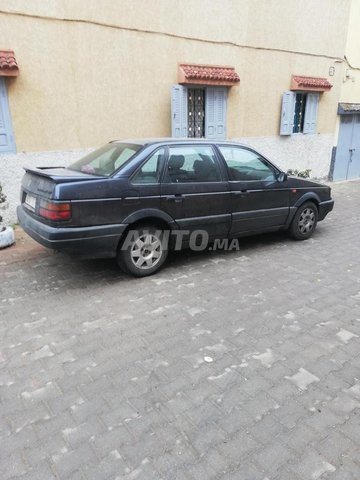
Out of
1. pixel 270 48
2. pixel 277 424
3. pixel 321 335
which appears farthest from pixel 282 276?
pixel 270 48

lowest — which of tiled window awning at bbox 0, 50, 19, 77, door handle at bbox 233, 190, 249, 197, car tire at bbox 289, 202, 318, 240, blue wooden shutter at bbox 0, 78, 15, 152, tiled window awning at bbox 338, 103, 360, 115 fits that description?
car tire at bbox 289, 202, 318, 240

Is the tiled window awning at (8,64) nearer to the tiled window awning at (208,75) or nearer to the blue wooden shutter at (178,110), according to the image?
the blue wooden shutter at (178,110)

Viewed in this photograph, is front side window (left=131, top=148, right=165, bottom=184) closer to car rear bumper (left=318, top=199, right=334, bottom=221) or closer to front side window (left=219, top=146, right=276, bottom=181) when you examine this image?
front side window (left=219, top=146, right=276, bottom=181)

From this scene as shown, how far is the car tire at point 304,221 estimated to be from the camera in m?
5.47

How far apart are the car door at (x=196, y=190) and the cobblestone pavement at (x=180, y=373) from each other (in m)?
0.61

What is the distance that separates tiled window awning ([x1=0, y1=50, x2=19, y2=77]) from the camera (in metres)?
5.55

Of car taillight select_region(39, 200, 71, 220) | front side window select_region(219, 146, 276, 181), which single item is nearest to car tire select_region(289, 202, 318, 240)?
front side window select_region(219, 146, 276, 181)

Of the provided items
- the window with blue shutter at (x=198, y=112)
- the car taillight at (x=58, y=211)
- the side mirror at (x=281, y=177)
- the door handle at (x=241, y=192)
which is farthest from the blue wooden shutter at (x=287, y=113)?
the car taillight at (x=58, y=211)

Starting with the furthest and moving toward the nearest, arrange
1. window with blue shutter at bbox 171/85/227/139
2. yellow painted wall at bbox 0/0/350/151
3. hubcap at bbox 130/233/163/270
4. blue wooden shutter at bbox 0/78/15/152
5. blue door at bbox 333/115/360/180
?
blue door at bbox 333/115/360/180 → window with blue shutter at bbox 171/85/227/139 → yellow painted wall at bbox 0/0/350/151 → blue wooden shutter at bbox 0/78/15/152 → hubcap at bbox 130/233/163/270

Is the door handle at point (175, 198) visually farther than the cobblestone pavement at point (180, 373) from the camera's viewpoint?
Yes

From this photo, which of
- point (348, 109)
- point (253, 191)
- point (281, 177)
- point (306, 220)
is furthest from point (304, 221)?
point (348, 109)

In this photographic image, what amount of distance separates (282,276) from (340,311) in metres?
0.93

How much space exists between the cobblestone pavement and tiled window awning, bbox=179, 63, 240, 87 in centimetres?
472

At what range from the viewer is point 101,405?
2.29 metres
